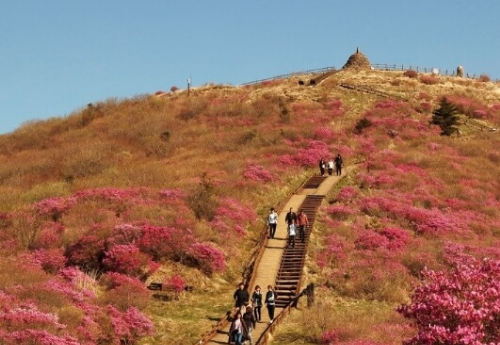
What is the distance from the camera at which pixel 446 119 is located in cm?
6072

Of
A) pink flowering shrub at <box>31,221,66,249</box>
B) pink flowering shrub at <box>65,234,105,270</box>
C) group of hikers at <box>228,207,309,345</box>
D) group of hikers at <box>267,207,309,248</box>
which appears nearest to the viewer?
group of hikers at <box>228,207,309,345</box>

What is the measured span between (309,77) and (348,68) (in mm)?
7221

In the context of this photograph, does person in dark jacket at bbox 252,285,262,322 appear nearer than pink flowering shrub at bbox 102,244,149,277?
Yes

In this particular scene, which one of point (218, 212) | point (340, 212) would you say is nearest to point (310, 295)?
point (218, 212)

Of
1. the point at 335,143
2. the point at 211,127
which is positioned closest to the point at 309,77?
the point at 211,127

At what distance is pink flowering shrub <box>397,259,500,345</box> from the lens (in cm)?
1223

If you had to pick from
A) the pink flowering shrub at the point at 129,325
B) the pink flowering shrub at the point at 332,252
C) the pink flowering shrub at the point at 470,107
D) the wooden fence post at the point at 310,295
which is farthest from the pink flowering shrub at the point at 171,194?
the pink flowering shrub at the point at 470,107

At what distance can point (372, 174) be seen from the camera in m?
44.3

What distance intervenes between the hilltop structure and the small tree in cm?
3263

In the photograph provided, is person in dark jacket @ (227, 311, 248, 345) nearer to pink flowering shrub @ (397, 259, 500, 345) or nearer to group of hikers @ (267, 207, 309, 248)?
pink flowering shrub @ (397, 259, 500, 345)

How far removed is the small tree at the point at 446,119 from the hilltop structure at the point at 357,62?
32626 mm

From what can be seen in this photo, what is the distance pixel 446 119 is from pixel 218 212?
36.9m

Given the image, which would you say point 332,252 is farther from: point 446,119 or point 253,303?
point 446,119

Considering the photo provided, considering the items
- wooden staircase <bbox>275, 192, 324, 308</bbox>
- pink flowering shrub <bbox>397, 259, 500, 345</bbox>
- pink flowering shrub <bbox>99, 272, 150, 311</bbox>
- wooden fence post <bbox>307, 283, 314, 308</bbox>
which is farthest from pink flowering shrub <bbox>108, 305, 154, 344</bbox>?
pink flowering shrub <bbox>397, 259, 500, 345</bbox>
